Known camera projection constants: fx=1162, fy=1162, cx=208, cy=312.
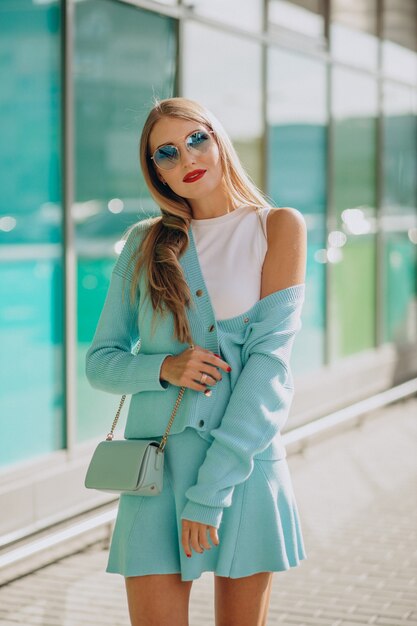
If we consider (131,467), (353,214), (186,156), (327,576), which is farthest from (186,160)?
(353,214)

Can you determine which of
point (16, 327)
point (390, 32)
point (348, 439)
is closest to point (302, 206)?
point (348, 439)

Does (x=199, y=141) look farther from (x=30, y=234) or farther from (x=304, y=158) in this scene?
(x=304, y=158)

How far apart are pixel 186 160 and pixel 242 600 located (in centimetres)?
108

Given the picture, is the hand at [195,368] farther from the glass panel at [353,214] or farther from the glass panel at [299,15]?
the glass panel at [353,214]

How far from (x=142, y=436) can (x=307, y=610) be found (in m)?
2.48

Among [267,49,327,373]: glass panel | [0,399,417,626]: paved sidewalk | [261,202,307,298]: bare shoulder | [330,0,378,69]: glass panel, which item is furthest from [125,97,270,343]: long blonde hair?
[330,0,378,69]: glass panel

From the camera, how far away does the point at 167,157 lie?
9.56 feet

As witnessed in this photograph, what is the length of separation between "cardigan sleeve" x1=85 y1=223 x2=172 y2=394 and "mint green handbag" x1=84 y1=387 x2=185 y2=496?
0.15 metres

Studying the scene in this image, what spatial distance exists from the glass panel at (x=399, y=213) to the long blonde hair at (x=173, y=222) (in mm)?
8664

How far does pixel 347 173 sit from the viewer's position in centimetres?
1062

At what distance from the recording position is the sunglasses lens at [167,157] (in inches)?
114

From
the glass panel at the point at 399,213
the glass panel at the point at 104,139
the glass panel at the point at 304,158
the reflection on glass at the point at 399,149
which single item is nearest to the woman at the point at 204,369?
the glass panel at the point at 104,139

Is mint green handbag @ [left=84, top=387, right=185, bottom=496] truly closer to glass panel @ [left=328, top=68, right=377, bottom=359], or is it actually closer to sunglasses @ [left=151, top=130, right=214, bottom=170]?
sunglasses @ [left=151, top=130, right=214, bottom=170]

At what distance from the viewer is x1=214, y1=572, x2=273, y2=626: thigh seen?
279 centimetres
